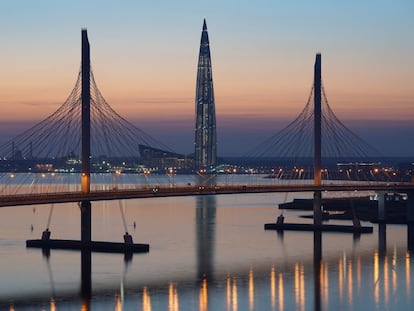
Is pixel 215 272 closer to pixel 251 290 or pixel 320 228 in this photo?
pixel 251 290

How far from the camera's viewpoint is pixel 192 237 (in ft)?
212

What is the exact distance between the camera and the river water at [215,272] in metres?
40.7

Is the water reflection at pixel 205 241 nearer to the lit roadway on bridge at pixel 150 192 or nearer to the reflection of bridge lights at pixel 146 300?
the lit roadway on bridge at pixel 150 192

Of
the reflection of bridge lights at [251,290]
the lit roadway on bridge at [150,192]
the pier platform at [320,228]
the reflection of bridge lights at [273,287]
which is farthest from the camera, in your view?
the pier platform at [320,228]

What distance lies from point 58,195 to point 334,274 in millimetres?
12418

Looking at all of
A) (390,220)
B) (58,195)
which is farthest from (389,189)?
(58,195)

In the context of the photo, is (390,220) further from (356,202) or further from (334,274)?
(334,274)

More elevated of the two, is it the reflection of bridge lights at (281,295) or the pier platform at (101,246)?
the pier platform at (101,246)

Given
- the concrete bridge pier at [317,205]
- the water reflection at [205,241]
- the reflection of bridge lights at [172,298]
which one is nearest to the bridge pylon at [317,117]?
the concrete bridge pier at [317,205]

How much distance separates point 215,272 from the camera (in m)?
48.1

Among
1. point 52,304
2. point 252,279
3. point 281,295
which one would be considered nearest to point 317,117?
point 252,279

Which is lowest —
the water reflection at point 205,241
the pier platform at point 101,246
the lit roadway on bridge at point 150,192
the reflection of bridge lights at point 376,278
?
the reflection of bridge lights at point 376,278

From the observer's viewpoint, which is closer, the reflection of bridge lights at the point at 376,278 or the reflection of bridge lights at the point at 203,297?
the reflection of bridge lights at the point at 203,297

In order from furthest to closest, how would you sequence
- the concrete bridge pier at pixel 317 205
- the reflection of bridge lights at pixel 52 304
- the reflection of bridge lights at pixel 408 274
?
the concrete bridge pier at pixel 317 205 < the reflection of bridge lights at pixel 408 274 < the reflection of bridge lights at pixel 52 304
